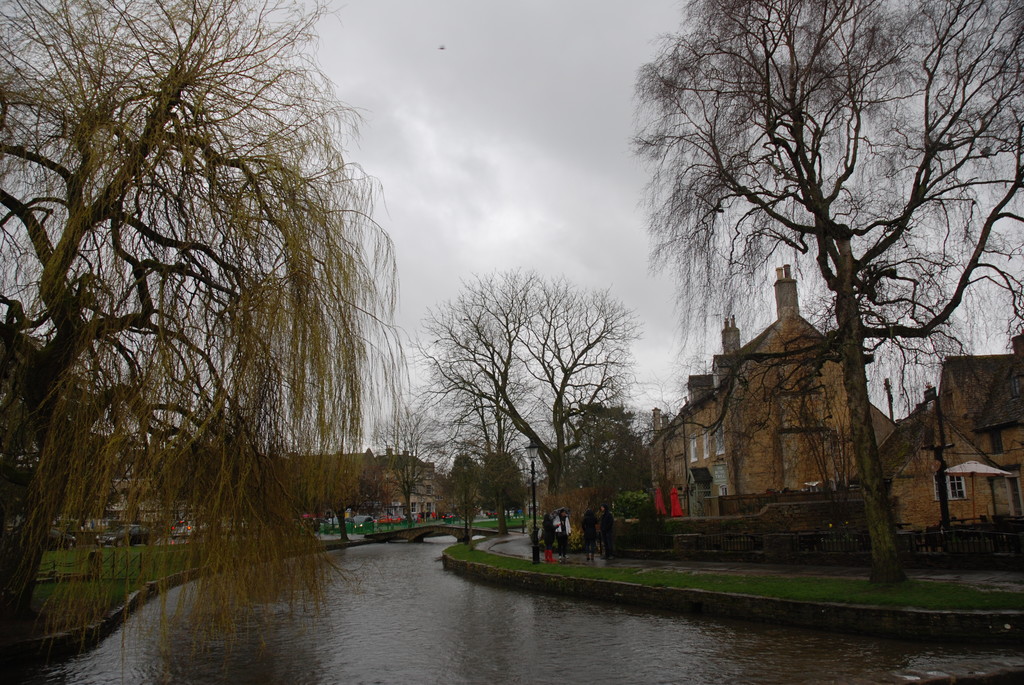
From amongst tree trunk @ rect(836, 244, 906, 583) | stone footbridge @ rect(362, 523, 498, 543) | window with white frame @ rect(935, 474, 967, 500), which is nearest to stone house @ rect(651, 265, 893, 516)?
tree trunk @ rect(836, 244, 906, 583)

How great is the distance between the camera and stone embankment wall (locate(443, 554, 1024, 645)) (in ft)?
35.6

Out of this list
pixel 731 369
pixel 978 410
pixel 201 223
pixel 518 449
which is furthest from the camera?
pixel 518 449

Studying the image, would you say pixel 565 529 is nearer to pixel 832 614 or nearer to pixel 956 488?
pixel 832 614

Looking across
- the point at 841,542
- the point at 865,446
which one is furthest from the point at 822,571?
the point at 865,446

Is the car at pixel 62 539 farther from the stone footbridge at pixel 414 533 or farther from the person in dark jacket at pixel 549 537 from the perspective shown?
the stone footbridge at pixel 414 533

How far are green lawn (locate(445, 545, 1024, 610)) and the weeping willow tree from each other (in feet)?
30.7

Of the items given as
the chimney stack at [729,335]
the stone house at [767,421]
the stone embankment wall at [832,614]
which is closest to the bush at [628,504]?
the stone house at [767,421]

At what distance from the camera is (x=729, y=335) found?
58.6 ft

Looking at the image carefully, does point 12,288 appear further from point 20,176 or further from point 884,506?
point 884,506

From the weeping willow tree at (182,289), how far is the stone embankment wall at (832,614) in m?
8.81

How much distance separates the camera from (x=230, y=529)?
7.61m

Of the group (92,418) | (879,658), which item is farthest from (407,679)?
(879,658)

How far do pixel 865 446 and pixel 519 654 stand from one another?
26.2 ft

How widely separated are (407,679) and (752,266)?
35.9 ft
